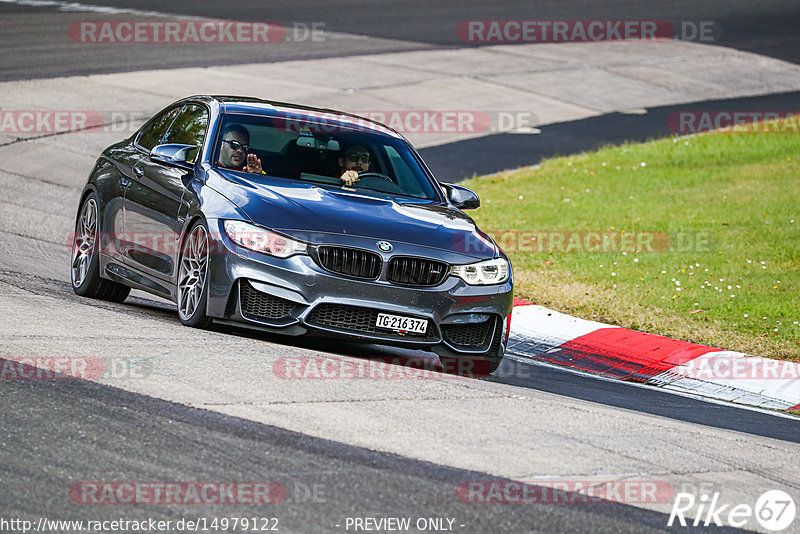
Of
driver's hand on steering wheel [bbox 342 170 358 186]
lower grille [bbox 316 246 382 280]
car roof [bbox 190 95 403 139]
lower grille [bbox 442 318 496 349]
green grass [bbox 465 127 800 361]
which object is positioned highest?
car roof [bbox 190 95 403 139]

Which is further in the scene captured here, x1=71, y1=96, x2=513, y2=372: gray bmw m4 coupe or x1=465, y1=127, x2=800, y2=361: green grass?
x1=465, y1=127, x2=800, y2=361: green grass

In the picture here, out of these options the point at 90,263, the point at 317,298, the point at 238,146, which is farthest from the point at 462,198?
the point at 90,263

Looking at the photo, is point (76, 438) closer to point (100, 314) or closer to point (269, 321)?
point (269, 321)

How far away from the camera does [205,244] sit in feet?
26.3

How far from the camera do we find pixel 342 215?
26.4 feet

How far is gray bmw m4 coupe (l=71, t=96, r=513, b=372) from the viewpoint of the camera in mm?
7742

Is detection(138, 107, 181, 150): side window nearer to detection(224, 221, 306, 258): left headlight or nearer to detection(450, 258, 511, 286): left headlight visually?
detection(224, 221, 306, 258): left headlight

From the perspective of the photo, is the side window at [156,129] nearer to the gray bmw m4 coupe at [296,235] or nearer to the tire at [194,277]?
the gray bmw m4 coupe at [296,235]

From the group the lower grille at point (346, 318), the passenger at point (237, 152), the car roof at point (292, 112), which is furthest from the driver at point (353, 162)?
the lower grille at point (346, 318)

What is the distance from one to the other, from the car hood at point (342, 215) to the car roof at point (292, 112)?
884 millimetres

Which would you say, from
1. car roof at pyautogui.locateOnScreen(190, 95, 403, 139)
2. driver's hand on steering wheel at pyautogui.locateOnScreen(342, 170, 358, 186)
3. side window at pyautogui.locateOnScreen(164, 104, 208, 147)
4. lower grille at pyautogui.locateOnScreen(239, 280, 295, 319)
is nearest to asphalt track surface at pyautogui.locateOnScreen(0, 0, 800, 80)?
side window at pyautogui.locateOnScreen(164, 104, 208, 147)

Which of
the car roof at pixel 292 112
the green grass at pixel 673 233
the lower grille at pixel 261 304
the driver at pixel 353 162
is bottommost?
the green grass at pixel 673 233

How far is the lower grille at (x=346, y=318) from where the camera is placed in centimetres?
773

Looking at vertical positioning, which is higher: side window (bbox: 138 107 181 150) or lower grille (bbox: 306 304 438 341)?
side window (bbox: 138 107 181 150)
